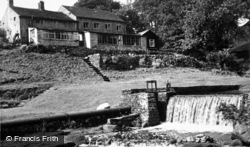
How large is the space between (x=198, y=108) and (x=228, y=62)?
3197cm

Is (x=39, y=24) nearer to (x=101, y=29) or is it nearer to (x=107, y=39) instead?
(x=107, y=39)

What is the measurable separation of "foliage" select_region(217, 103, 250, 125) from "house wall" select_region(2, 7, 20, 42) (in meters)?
47.1

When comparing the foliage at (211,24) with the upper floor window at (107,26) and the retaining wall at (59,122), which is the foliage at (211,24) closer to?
the upper floor window at (107,26)

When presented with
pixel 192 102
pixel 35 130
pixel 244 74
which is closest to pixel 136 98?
pixel 192 102

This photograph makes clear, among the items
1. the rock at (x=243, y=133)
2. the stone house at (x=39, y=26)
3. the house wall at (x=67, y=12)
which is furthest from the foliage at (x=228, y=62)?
the rock at (x=243, y=133)

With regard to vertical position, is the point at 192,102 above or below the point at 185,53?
below

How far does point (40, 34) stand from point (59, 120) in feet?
115

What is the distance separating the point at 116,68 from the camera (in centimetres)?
5100

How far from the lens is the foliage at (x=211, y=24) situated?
5491 centimetres

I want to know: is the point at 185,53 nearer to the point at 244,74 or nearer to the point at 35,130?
the point at 244,74

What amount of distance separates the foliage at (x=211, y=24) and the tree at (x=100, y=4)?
3418 cm

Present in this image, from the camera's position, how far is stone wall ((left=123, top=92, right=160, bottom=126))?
22828mm

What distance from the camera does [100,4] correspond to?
8906cm

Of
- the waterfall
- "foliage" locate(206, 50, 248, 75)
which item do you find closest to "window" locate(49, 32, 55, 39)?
"foliage" locate(206, 50, 248, 75)
